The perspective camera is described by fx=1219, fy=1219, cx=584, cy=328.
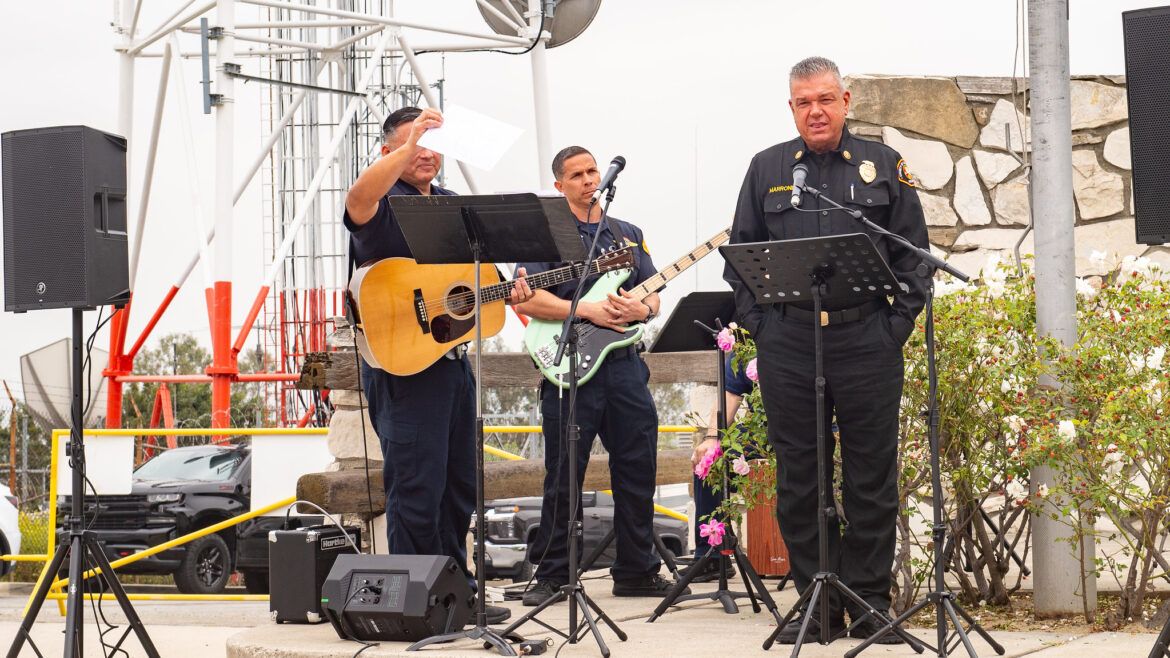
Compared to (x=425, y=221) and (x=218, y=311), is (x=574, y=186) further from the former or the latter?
(x=218, y=311)

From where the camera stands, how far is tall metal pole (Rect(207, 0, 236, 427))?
9.96 m

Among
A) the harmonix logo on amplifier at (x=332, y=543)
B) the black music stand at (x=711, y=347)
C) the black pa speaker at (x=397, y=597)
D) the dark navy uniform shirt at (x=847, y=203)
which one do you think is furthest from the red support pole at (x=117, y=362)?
the dark navy uniform shirt at (x=847, y=203)

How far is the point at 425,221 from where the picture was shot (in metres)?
4.30

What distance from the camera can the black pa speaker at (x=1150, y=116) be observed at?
3826mm

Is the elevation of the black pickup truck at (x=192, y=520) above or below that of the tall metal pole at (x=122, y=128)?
below

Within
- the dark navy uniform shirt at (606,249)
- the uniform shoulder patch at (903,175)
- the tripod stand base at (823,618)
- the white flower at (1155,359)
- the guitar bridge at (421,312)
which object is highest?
the uniform shoulder patch at (903,175)

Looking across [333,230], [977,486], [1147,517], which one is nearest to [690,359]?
[977,486]

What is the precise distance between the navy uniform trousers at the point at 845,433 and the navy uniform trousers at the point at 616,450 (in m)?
1.22

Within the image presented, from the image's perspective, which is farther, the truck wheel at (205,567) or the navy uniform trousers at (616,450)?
the truck wheel at (205,567)

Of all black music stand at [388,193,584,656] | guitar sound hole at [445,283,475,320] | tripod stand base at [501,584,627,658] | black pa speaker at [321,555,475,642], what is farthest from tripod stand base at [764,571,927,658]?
guitar sound hole at [445,283,475,320]

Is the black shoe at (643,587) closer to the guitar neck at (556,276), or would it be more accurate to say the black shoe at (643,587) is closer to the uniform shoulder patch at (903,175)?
the guitar neck at (556,276)

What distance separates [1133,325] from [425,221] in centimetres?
271

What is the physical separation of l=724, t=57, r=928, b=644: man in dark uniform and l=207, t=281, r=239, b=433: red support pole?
262 inches

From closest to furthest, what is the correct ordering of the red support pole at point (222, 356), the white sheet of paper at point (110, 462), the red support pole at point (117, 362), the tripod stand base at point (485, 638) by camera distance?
1. the tripod stand base at point (485, 638)
2. the white sheet of paper at point (110, 462)
3. the red support pole at point (222, 356)
4. the red support pole at point (117, 362)
